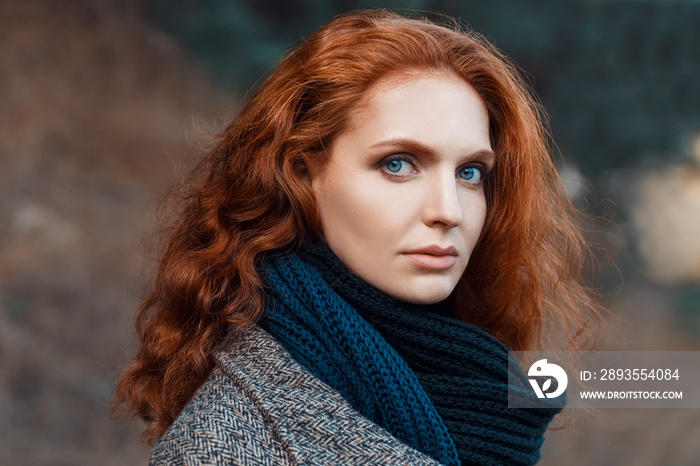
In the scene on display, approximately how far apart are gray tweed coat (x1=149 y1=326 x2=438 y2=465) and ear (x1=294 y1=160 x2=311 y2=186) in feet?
1.54

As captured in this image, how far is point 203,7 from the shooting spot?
12.8 ft

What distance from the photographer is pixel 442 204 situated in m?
1.69

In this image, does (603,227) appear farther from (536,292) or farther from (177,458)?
(177,458)

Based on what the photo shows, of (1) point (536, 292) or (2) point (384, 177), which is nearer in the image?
(2) point (384, 177)

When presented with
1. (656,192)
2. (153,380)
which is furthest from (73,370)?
(656,192)

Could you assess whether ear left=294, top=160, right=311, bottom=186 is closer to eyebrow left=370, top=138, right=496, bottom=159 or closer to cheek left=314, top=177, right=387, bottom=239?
cheek left=314, top=177, right=387, bottom=239

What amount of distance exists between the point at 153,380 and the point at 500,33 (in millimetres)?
2958

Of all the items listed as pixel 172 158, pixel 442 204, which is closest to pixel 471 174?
pixel 442 204

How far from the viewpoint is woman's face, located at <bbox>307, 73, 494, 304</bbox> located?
1702 millimetres

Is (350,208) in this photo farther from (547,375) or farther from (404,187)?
(547,375)

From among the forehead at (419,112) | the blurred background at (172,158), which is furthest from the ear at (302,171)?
the blurred background at (172,158)

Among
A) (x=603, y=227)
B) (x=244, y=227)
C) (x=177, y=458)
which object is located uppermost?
(x=603, y=227)

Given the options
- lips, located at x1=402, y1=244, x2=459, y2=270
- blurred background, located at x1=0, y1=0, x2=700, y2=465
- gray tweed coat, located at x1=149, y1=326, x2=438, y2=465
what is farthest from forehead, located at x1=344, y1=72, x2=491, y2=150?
blurred background, located at x1=0, y1=0, x2=700, y2=465

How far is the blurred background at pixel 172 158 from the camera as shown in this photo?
337cm
